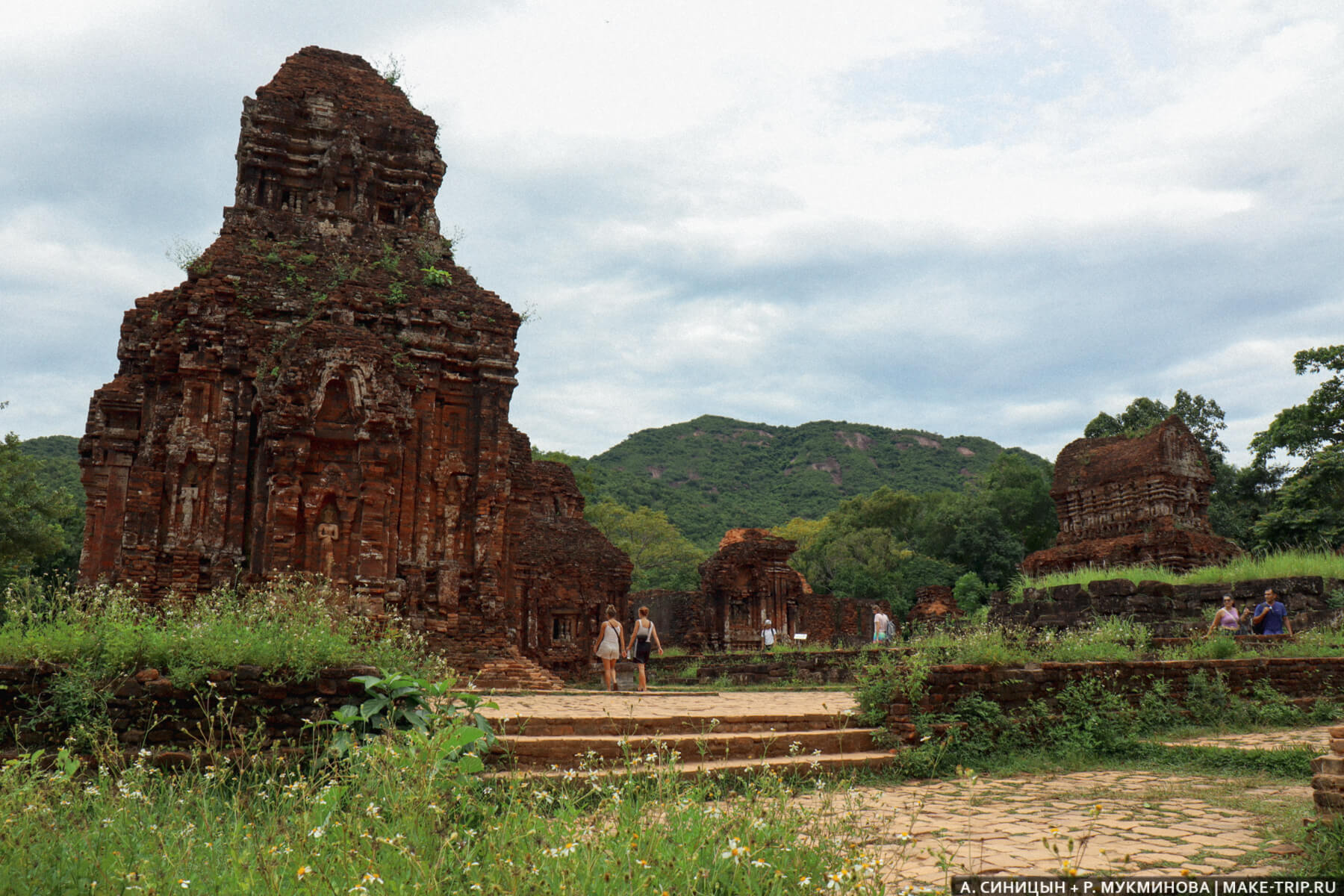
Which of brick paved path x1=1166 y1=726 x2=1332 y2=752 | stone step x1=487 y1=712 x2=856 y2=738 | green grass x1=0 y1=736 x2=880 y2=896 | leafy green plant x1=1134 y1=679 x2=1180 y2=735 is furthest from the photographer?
leafy green plant x1=1134 y1=679 x2=1180 y2=735

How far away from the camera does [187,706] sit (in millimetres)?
6312

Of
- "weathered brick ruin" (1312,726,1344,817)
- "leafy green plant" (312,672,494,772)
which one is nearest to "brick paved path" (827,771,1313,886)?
"weathered brick ruin" (1312,726,1344,817)

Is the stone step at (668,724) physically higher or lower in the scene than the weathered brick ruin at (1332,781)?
lower

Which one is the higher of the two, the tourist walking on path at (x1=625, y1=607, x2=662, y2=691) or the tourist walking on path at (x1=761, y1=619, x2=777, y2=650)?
the tourist walking on path at (x1=625, y1=607, x2=662, y2=691)

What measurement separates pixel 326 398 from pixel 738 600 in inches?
696

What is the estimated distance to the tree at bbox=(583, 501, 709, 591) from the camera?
54031mm

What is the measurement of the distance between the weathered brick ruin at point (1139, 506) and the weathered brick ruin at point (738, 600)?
7.34 m

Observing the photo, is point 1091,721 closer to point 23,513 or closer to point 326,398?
point 326,398

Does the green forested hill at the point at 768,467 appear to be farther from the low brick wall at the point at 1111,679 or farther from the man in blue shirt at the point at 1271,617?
the low brick wall at the point at 1111,679

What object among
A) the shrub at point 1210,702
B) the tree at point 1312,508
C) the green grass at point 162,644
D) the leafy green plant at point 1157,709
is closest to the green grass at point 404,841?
the green grass at point 162,644

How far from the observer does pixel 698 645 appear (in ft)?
95.6

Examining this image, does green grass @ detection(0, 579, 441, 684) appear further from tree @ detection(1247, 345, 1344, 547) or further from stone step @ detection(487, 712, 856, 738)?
tree @ detection(1247, 345, 1344, 547)

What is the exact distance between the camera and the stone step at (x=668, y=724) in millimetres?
7488

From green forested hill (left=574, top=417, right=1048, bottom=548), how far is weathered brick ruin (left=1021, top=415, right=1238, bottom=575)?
161 feet
